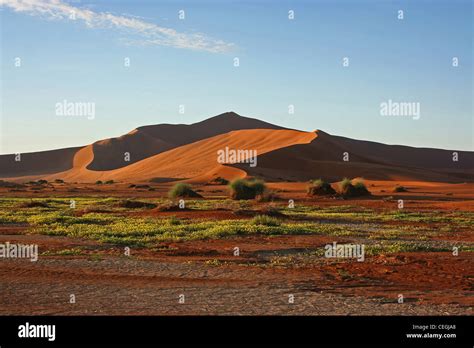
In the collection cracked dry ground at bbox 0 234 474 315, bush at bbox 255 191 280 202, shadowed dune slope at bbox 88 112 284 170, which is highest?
shadowed dune slope at bbox 88 112 284 170

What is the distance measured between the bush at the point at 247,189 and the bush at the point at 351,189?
7.08 meters

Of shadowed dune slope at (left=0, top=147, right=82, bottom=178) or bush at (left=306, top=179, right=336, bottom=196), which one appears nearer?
bush at (left=306, top=179, right=336, bottom=196)

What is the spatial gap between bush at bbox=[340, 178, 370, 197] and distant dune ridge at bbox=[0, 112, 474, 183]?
23.8m

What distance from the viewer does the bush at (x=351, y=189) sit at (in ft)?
156

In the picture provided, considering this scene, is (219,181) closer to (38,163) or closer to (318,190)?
(318,190)

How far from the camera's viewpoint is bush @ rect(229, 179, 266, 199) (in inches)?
1775

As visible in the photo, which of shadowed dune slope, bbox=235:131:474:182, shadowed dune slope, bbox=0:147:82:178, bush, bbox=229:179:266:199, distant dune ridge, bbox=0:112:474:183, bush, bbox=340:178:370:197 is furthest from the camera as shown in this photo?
shadowed dune slope, bbox=0:147:82:178

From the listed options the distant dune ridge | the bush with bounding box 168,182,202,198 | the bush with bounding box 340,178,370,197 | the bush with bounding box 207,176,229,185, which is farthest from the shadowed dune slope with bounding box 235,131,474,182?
the bush with bounding box 168,182,202,198

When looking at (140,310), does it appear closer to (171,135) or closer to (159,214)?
(159,214)

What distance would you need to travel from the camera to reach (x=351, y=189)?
157 ft

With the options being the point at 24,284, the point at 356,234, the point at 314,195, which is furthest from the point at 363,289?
the point at 314,195

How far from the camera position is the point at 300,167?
85.1m

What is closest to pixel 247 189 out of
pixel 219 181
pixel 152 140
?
pixel 219 181

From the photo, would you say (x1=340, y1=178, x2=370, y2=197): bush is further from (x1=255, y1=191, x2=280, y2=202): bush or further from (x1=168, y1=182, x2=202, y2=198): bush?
(x1=168, y1=182, x2=202, y2=198): bush
